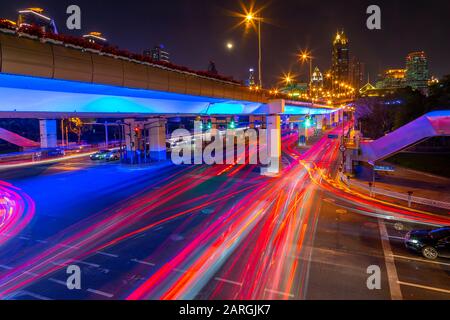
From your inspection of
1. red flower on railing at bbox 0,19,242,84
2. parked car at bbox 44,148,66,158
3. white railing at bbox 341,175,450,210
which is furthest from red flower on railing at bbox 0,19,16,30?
parked car at bbox 44,148,66,158

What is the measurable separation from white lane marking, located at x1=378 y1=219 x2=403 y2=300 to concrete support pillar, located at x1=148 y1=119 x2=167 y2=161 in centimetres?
3216

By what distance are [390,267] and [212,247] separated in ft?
22.8

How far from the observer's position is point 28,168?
39.5 m

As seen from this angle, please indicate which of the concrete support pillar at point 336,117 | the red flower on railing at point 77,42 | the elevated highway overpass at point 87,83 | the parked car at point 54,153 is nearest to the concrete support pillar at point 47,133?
the parked car at point 54,153

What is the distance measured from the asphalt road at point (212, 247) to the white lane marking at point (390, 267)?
0.04 metres

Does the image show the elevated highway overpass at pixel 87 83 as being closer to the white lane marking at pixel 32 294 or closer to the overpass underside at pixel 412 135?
the white lane marking at pixel 32 294

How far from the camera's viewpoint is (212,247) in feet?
45.1

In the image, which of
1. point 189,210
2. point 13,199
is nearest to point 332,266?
point 189,210

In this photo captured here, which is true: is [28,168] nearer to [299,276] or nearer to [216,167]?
[216,167]

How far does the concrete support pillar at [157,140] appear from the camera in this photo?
140 ft

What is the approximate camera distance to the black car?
41.0 ft

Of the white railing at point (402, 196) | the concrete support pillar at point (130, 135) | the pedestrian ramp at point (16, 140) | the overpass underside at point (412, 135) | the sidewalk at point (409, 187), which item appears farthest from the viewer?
the pedestrian ramp at point (16, 140)

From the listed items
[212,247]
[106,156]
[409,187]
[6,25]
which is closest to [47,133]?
[106,156]
